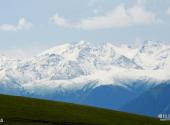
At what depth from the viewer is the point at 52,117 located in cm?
8681

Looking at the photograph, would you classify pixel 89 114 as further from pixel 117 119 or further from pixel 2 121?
pixel 2 121

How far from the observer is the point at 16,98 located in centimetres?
10219

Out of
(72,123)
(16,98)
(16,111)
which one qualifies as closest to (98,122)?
(72,123)

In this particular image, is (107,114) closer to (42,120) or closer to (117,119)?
(117,119)

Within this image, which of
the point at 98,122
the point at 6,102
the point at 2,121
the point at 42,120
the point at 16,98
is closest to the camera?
the point at 2,121

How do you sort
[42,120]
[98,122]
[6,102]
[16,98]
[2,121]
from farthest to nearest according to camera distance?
[16,98], [6,102], [98,122], [42,120], [2,121]

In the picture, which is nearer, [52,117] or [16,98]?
[52,117]

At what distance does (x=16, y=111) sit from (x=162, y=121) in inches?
1037

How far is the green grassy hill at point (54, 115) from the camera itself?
82.6 metres

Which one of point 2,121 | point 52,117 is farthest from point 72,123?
point 2,121

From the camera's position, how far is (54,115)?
8888 cm

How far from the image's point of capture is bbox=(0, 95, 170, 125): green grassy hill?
8256 centimetres

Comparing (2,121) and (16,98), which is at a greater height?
(16,98)

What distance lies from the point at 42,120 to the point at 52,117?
4225 millimetres
